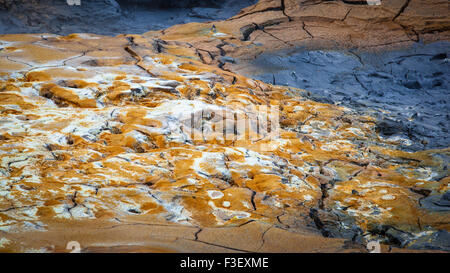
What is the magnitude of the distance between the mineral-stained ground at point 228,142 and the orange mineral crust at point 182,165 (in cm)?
1

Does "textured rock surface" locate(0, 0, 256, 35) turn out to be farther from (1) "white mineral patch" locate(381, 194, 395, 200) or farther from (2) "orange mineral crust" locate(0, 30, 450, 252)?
(1) "white mineral patch" locate(381, 194, 395, 200)

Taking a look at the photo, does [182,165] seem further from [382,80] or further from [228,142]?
[382,80]

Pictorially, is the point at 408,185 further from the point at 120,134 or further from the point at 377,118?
the point at 120,134

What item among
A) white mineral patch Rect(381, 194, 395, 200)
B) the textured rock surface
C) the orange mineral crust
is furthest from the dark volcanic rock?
the textured rock surface

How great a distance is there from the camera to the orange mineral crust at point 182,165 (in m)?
1.61

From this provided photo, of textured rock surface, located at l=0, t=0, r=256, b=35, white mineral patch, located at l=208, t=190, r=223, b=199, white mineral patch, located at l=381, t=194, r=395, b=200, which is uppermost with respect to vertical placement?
textured rock surface, located at l=0, t=0, r=256, b=35

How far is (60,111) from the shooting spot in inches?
120

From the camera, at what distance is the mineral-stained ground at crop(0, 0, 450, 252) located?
5.57 feet

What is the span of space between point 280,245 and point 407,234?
786 mm

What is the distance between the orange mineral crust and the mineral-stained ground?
0.01 metres

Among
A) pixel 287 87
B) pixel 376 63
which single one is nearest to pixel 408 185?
pixel 287 87

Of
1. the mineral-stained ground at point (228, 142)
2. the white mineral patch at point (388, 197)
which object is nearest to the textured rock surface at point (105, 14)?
the mineral-stained ground at point (228, 142)
